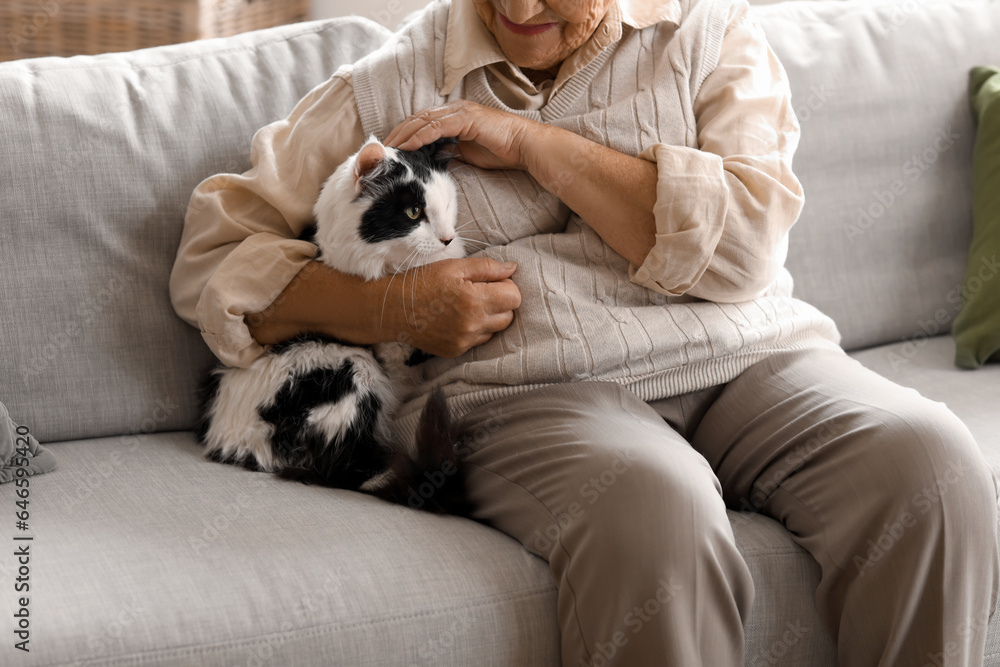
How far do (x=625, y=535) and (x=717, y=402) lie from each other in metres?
0.37

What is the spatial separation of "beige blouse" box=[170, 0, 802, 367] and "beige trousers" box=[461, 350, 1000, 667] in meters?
0.23

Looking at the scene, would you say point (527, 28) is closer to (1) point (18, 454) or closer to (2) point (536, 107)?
(2) point (536, 107)

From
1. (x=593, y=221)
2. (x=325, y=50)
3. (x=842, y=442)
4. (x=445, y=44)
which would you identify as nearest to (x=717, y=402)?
(x=842, y=442)

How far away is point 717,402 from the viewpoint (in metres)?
1.30

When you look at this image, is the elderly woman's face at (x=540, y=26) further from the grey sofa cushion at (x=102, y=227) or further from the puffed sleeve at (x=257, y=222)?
the grey sofa cushion at (x=102, y=227)

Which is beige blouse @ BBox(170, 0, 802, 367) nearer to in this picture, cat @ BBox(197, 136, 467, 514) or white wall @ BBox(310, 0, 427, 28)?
cat @ BBox(197, 136, 467, 514)

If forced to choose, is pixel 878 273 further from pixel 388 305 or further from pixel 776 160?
pixel 388 305

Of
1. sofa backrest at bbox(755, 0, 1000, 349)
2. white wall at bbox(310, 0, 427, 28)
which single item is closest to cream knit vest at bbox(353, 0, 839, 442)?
sofa backrest at bbox(755, 0, 1000, 349)

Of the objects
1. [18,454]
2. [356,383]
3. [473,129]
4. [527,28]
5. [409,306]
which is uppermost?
[527,28]

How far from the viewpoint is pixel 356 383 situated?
4.22 feet

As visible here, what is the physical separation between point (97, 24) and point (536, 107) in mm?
1942

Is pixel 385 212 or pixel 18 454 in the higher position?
pixel 385 212

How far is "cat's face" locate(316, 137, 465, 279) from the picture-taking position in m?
1.23

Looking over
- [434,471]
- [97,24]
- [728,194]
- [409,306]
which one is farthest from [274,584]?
[97,24]
